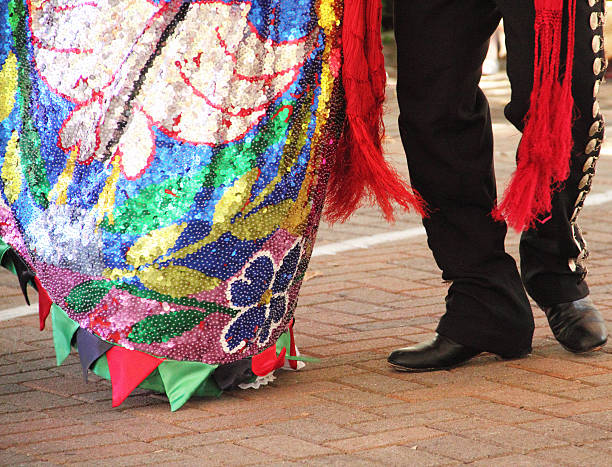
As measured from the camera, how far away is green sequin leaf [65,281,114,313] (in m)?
2.37

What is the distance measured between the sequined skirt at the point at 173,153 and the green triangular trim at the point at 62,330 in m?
0.04

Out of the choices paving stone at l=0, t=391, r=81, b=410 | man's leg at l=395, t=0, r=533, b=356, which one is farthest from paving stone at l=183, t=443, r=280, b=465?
man's leg at l=395, t=0, r=533, b=356

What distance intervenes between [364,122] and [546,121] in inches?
15.8

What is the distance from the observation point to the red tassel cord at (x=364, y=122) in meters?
2.33

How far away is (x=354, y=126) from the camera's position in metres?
2.38

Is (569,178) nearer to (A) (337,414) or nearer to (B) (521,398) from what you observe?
(B) (521,398)

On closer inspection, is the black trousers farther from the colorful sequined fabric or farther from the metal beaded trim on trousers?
the colorful sequined fabric

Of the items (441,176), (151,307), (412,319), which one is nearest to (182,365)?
A: (151,307)

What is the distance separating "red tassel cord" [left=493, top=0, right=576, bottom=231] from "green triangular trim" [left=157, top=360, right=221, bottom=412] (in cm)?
78

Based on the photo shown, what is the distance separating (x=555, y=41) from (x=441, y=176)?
0.42 metres

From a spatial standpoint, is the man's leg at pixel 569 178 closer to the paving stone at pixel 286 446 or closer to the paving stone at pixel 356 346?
the paving stone at pixel 356 346

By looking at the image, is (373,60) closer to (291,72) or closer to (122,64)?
(291,72)

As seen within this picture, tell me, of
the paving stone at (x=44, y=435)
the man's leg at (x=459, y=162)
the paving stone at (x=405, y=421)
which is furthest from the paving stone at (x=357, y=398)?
the paving stone at (x=44, y=435)

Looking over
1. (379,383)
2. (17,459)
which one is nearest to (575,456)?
(379,383)
